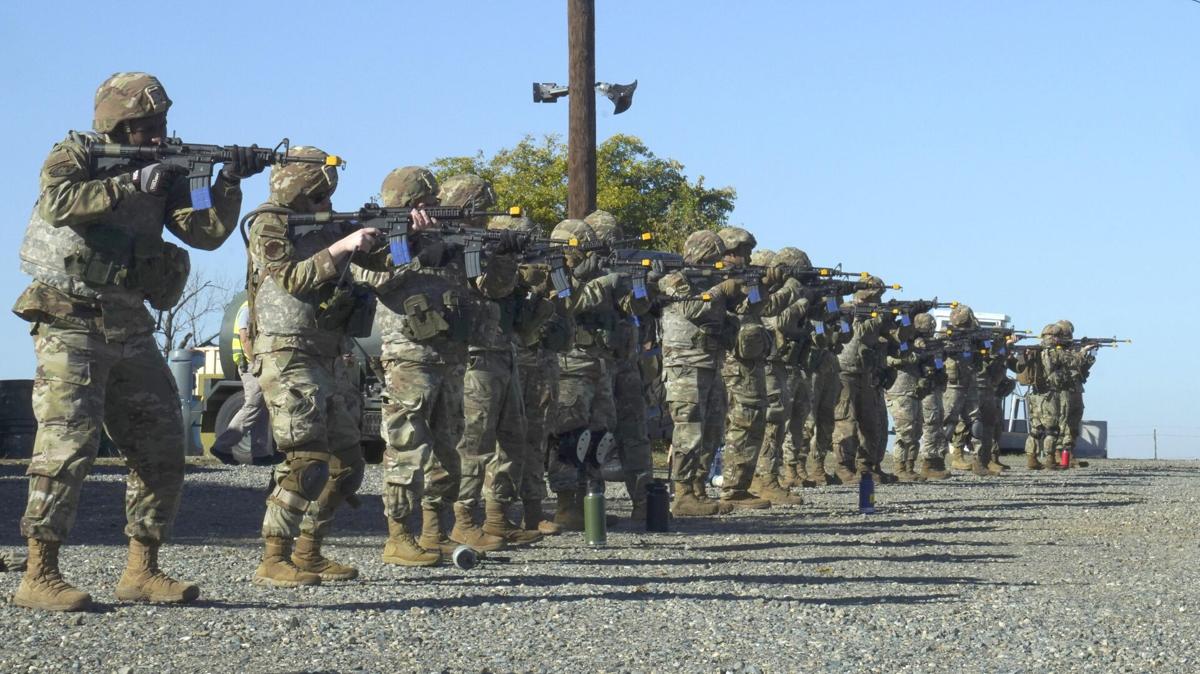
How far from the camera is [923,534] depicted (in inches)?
541

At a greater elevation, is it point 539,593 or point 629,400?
point 629,400

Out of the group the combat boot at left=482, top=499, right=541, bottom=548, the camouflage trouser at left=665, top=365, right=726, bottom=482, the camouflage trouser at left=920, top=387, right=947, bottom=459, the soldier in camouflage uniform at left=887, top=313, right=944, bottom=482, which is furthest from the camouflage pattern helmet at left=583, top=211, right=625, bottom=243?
the camouflage trouser at left=920, top=387, right=947, bottom=459

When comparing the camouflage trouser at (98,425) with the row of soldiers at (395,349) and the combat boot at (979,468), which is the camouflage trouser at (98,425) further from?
the combat boot at (979,468)

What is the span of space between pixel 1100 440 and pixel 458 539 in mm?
30668

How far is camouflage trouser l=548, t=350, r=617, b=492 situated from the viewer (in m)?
13.0

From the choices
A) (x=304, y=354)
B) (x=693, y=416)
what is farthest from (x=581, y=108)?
(x=304, y=354)

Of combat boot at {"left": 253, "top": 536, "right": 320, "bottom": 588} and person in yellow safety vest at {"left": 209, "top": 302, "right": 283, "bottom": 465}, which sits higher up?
person in yellow safety vest at {"left": 209, "top": 302, "right": 283, "bottom": 465}

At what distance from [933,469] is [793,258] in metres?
7.01

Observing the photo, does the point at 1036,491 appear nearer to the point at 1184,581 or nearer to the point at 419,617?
the point at 1184,581

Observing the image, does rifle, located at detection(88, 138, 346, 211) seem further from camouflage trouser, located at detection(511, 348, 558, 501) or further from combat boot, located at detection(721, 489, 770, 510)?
combat boot, located at detection(721, 489, 770, 510)

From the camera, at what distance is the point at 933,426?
78.8 feet

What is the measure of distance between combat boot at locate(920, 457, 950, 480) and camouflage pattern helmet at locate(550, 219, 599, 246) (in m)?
11.8

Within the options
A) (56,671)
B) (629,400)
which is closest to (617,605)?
(56,671)

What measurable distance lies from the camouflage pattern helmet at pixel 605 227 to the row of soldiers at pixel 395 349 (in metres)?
0.03
